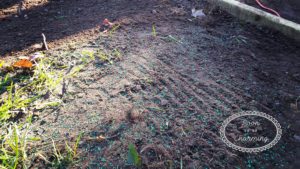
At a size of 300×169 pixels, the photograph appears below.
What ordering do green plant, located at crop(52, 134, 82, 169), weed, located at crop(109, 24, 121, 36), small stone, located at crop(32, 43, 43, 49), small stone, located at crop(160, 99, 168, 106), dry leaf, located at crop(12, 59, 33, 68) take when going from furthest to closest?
weed, located at crop(109, 24, 121, 36)
small stone, located at crop(32, 43, 43, 49)
dry leaf, located at crop(12, 59, 33, 68)
small stone, located at crop(160, 99, 168, 106)
green plant, located at crop(52, 134, 82, 169)

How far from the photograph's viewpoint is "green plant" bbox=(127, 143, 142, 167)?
169 centimetres

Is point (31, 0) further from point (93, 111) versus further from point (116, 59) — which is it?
point (93, 111)

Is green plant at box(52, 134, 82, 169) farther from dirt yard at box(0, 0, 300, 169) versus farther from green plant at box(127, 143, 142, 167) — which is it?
green plant at box(127, 143, 142, 167)

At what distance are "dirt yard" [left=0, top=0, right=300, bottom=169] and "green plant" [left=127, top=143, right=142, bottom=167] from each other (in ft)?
0.17

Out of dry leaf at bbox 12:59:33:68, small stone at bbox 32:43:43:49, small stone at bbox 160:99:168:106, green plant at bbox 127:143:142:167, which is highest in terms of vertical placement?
small stone at bbox 32:43:43:49

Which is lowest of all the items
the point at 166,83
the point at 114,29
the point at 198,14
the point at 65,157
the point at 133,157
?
the point at 65,157

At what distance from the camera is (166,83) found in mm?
2375

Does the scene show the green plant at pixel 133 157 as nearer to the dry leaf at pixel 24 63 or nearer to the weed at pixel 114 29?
the dry leaf at pixel 24 63

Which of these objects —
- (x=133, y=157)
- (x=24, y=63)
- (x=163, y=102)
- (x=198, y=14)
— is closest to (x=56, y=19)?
(x=24, y=63)

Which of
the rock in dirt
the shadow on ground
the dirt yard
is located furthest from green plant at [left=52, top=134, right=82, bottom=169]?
the rock in dirt

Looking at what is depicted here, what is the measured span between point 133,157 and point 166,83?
84 cm

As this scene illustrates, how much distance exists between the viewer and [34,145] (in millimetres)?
1968

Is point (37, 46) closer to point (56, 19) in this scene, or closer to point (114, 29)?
point (56, 19)

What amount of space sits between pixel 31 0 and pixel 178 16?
7.11 feet
